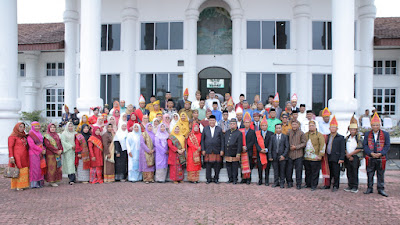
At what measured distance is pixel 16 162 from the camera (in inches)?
322

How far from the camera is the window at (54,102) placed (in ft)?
65.7

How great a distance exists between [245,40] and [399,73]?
9.16 m

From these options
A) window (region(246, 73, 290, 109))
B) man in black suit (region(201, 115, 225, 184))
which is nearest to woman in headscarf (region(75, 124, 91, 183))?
man in black suit (region(201, 115, 225, 184))

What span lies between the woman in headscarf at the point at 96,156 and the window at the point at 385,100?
15450 millimetres

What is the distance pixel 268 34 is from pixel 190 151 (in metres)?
9.61

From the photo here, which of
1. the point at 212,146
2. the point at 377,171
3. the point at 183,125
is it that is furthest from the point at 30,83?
the point at 377,171

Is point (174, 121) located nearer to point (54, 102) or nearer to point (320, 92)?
point (320, 92)

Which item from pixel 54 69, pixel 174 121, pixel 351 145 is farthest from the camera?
pixel 54 69

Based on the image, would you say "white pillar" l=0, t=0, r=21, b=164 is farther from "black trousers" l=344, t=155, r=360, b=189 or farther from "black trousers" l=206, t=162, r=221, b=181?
"black trousers" l=344, t=155, r=360, b=189

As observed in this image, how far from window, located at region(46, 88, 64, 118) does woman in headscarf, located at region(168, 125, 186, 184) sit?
1309 cm

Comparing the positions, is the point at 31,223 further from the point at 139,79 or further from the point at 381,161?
the point at 139,79

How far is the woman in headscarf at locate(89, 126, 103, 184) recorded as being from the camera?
8977 millimetres

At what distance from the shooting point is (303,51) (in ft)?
53.3

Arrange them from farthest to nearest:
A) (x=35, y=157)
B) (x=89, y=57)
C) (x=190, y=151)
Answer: (x=89, y=57), (x=190, y=151), (x=35, y=157)
